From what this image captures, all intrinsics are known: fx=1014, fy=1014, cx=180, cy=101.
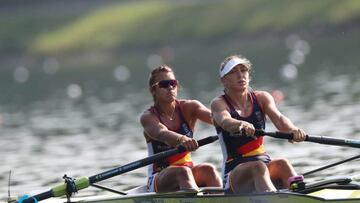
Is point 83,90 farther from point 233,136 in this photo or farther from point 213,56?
point 233,136

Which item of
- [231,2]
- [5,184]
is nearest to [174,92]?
[5,184]

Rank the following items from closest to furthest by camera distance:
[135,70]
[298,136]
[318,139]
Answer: [298,136] → [318,139] → [135,70]

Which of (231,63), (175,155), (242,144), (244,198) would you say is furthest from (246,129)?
(175,155)

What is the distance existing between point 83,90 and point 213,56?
1645 cm

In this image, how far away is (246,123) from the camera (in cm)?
1187

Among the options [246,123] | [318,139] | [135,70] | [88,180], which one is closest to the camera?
[246,123]

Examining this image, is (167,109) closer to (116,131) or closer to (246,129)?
(246,129)

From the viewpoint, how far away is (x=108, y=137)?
2552 cm

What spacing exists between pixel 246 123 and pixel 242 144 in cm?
46

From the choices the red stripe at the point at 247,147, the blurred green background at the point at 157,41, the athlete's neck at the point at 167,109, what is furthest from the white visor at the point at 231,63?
the blurred green background at the point at 157,41

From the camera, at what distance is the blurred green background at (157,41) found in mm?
48281

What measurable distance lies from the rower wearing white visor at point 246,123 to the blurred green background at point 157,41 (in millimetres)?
26385

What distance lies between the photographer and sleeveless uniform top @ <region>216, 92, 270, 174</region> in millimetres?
12234

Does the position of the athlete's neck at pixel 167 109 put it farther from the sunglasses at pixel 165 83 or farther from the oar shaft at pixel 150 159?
the oar shaft at pixel 150 159
